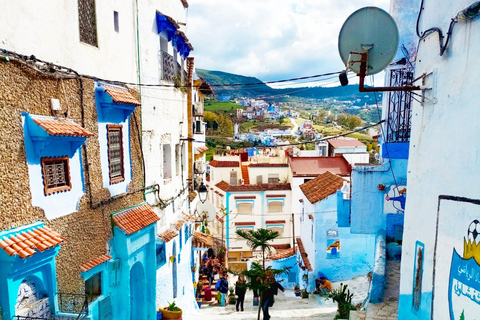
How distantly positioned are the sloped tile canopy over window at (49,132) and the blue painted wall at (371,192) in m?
8.16

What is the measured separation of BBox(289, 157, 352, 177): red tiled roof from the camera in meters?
28.6

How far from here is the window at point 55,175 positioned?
5.59m

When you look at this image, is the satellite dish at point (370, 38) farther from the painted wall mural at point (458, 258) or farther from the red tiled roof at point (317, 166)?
the red tiled roof at point (317, 166)

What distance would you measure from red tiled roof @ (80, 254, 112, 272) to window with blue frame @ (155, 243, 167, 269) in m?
2.69

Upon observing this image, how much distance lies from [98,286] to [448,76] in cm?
765

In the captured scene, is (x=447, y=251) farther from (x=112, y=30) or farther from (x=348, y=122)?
(x=348, y=122)

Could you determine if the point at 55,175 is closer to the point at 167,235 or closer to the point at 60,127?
the point at 60,127

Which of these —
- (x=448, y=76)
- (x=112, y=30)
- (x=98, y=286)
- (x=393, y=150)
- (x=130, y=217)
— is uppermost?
(x=112, y=30)

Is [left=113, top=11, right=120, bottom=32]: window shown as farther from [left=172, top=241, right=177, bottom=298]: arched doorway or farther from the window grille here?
[left=172, top=241, right=177, bottom=298]: arched doorway

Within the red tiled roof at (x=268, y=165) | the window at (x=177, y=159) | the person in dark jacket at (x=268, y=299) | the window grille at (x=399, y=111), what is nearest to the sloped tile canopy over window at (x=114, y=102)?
the window at (x=177, y=159)

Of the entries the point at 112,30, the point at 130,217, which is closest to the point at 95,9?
the point at 112,30

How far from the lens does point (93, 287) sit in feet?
23.9

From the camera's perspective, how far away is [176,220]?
40.2 feet

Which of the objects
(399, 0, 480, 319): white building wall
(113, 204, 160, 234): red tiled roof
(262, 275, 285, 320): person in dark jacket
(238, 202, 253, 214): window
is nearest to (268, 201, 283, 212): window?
(238, 202, 253, 214): window
